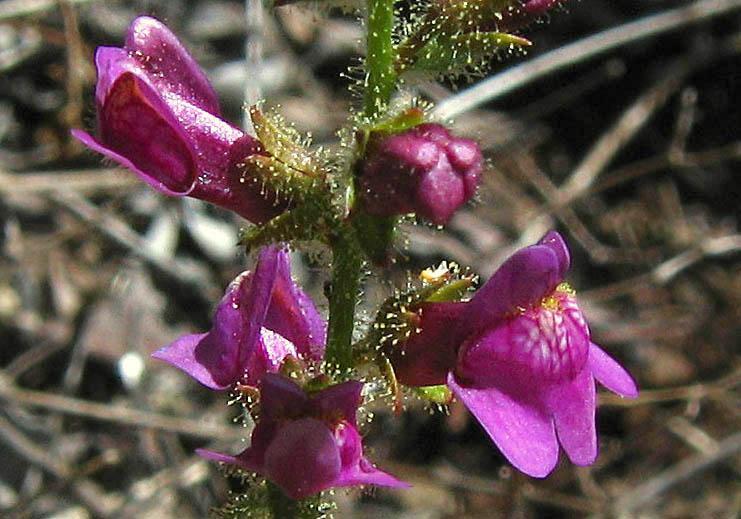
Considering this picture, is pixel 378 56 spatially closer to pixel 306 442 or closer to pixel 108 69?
pixel 108 69

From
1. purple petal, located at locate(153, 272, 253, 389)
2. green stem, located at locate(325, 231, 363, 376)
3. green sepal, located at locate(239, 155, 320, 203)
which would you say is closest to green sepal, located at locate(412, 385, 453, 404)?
green stem, located at locate(325, 231, 363, 376)

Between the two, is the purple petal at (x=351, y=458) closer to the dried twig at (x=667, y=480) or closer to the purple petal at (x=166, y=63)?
the purple petal at (x=166, y=63)

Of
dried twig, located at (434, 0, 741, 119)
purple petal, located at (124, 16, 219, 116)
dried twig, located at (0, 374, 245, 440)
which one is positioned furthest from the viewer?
dried twig, located at (434, 0, 741, 119)

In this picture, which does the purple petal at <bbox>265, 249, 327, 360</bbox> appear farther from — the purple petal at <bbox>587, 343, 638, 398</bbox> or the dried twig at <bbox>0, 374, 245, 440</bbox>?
the dried twig at <bbox>0, 374, 245, 440</bbox>

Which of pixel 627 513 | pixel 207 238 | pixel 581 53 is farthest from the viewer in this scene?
pixel 207 238

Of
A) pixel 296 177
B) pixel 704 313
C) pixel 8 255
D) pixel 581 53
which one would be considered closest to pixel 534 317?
pixel 296 177

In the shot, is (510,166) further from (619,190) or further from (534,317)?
(534,317)

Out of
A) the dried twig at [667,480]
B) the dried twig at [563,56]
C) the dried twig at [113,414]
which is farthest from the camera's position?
the dried twig at [667,480]

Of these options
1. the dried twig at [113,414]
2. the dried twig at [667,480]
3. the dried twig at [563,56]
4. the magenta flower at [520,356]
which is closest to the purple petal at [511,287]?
the magenta flower at [520,356]
